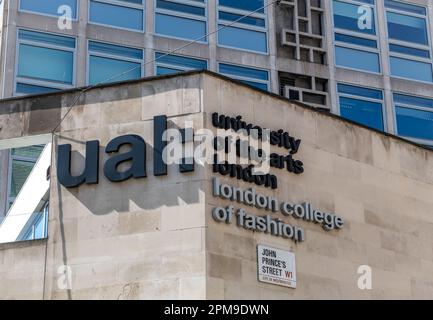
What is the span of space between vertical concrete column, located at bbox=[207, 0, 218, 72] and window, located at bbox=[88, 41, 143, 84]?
2391 millimetres

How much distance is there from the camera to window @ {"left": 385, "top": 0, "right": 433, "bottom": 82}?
37562 millimetres

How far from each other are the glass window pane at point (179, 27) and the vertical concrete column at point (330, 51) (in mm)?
4691

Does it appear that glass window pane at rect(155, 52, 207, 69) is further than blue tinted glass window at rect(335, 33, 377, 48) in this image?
No

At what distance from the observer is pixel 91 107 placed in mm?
22859

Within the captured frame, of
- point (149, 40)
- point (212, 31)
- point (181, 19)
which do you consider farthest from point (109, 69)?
point (212, 31)

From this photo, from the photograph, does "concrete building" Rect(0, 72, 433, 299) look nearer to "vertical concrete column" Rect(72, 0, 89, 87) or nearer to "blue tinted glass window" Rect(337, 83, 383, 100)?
"vertical concrete column" Rect(72, 0, 89, 87)

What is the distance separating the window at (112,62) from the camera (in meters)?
33.0

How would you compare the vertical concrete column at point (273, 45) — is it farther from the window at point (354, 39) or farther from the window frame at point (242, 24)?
the window at point (354, 39)

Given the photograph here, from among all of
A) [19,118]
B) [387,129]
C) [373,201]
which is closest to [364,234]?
[373,201]

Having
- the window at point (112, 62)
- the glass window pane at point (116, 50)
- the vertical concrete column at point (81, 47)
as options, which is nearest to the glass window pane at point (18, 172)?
the vertical concrete column at point (81, 47)

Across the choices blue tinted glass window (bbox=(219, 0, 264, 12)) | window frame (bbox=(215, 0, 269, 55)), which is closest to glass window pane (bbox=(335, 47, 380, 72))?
window frame (bbox=(215, 0, 269, 55))

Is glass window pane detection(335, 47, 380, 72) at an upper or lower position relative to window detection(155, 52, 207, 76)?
upper

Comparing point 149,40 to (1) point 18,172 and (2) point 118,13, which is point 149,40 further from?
(1) point 18,172
